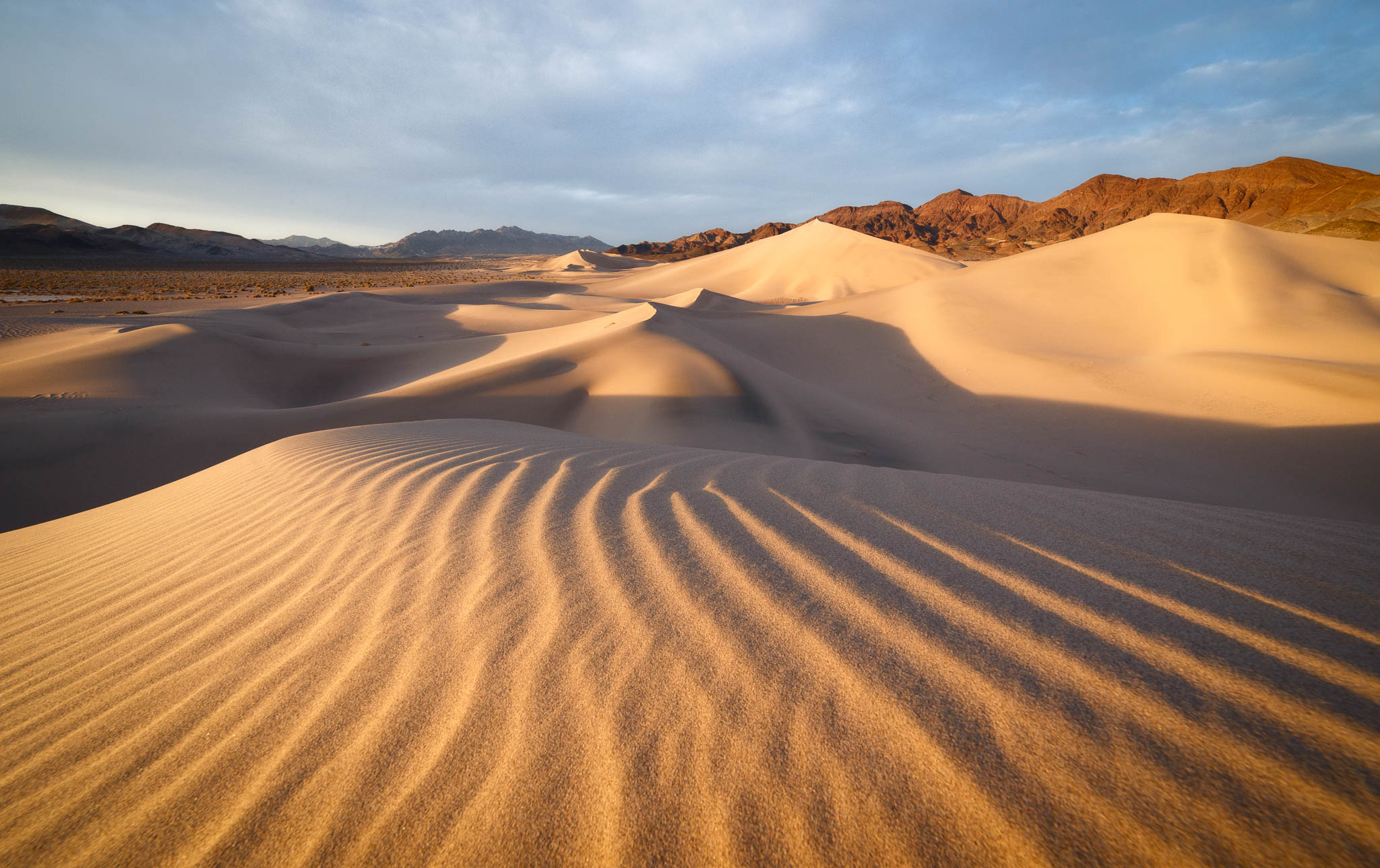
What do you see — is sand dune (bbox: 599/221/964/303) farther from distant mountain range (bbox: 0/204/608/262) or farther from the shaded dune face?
distant mountain range (bbox: 0/204/608/262)

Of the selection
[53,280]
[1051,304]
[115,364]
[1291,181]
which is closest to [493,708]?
[115,364]

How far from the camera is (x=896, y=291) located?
45.8ft

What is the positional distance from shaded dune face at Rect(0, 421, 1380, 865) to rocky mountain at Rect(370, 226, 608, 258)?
470 feet

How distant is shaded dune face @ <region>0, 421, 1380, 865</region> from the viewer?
3.06ft

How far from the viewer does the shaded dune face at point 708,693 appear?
36.8 inches

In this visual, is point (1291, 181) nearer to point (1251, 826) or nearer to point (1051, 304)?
point (1051, 304)

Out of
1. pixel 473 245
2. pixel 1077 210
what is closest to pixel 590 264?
pixel 1077 210

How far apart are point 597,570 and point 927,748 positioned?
3.55ft

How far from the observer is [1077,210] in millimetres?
90438

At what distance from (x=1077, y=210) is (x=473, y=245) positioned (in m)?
145

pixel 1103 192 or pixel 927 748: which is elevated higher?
pixel 1103 192

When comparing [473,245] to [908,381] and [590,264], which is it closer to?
[590,264]

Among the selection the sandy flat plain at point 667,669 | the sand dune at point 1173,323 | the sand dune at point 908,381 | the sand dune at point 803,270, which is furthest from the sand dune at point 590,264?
the sandy flat plain at point 667,669

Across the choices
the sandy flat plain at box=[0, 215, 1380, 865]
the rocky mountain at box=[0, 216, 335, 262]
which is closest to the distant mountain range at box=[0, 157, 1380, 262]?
the rocky mountain at box=[0, 216, 335, 262]
